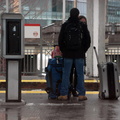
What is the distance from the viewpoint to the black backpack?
6.04 meters

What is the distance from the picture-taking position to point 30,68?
11.2m

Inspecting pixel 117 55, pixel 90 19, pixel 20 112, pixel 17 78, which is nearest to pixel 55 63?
pixel 17 78

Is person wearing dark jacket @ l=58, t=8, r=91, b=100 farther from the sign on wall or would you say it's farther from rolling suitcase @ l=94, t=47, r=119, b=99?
the sign on wall

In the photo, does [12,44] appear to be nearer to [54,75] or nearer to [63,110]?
[54,75]

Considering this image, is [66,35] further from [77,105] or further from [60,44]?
[77,105]

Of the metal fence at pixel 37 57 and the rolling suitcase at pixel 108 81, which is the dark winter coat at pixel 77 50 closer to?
the rolling suitcase at pixel 108 81

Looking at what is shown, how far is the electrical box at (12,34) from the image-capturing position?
18.9ft

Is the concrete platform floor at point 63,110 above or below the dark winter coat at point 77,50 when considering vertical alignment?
below

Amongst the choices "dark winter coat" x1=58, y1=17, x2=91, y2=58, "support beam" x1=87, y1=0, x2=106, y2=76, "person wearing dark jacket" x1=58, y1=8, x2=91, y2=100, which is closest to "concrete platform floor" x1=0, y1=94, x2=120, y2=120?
"person wearing dark jacket" x1=58, y1=8, x2=91, y2=100

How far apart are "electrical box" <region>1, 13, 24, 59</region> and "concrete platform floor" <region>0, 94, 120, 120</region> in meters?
1.03

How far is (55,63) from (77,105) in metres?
1.03

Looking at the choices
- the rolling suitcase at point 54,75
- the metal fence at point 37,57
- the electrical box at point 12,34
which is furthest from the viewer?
the metal fence at point 37,57

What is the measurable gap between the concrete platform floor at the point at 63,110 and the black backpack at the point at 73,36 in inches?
43.8

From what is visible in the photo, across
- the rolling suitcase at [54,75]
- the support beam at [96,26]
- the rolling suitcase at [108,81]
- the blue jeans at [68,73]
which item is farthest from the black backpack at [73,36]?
the support beam at [96,26]
